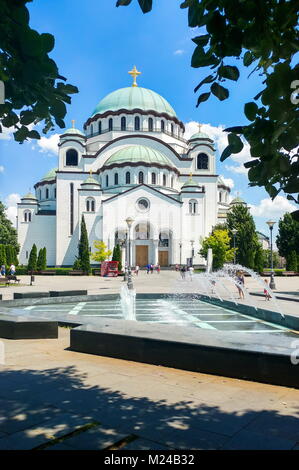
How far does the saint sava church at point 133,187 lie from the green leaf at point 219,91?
43.1 meters

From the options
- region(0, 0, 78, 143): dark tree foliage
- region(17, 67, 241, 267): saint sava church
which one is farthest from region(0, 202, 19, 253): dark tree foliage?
region(0, 0, 78, 143): dark tree foliage

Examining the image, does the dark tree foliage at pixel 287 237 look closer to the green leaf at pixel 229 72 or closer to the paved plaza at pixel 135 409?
the paved plaza at pixel 135 409

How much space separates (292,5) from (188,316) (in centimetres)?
967

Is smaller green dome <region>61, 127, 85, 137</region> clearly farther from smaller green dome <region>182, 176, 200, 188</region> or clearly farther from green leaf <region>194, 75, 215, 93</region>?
green leaf <region>194, 75, 215, 93</region>

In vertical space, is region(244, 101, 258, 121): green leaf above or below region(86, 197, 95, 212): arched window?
below

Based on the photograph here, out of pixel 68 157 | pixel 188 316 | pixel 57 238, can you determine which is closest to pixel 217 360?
pixel 188 316

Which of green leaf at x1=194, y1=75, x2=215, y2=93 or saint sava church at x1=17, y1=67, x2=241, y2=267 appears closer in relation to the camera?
green leaf at x1=194, y1=75, x2=215, y2=93

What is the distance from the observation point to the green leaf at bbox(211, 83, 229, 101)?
2980 mm

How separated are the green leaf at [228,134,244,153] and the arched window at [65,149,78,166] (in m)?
55.1

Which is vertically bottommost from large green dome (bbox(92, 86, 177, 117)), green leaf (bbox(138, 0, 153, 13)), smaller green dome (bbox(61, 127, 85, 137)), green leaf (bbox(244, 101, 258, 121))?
green leaf (bbox(244, 101, 258, 121))

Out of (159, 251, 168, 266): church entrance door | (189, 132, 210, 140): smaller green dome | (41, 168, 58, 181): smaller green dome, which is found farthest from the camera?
(41, 168, 58, 181): smaller green dome

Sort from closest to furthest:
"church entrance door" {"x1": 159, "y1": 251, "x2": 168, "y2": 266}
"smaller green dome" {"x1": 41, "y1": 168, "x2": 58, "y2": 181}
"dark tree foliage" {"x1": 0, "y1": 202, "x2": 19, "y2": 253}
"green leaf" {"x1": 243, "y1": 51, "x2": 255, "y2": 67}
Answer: "green leaf" {"x1": 243, "y1": 51, "x2": 255, "y2": 67}, "dark tree foliage" {"x1": 0, "y1": 202, "x2": 19, "y2": 253}, "church entrance door" {"x1": 159, "y1": 251, "x2": 168, "y2": 266}, "smaller green dome" {"x1": 41, "y1": 168, "x2": 58, "y2": 181}

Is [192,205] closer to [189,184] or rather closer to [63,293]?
[189,184]
